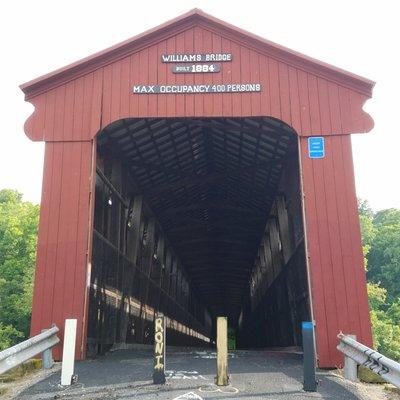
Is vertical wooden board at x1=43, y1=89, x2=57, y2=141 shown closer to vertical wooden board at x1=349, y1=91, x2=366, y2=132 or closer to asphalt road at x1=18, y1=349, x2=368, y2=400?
asphalt road at x1=18, y1=349, x2=368, y2=400

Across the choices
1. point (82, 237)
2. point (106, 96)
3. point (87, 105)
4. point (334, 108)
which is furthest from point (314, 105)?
point (82, 237)

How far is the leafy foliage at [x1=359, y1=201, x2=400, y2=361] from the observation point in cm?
3828

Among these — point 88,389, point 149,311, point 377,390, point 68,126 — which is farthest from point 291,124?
point 149,311

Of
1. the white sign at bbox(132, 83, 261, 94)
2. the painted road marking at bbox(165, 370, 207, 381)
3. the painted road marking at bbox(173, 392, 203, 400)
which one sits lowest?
the painted road marking at bbox(173, 392, 203, 400)

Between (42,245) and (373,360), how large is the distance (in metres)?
7.29

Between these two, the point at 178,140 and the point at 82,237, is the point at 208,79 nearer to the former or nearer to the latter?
the point at 82,237

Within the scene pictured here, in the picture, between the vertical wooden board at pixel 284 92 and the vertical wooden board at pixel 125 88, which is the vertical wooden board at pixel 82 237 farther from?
the vertical wooden board at pixel 284 92

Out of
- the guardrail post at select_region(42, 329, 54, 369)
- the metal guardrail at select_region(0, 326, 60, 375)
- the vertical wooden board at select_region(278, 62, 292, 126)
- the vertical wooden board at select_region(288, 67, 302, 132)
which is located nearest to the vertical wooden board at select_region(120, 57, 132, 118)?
the vertical wooden board at select_region(278, 62, 292, 126)

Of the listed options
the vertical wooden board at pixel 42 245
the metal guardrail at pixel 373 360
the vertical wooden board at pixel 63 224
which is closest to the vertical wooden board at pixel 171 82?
the vertical wooden board at pixel 63 224

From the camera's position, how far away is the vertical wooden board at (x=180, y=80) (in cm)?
1148

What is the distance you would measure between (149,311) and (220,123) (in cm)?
1148

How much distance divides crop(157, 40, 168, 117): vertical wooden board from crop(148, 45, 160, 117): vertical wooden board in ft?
0.20

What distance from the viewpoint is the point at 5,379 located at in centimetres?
772

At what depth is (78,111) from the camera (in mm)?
11469
